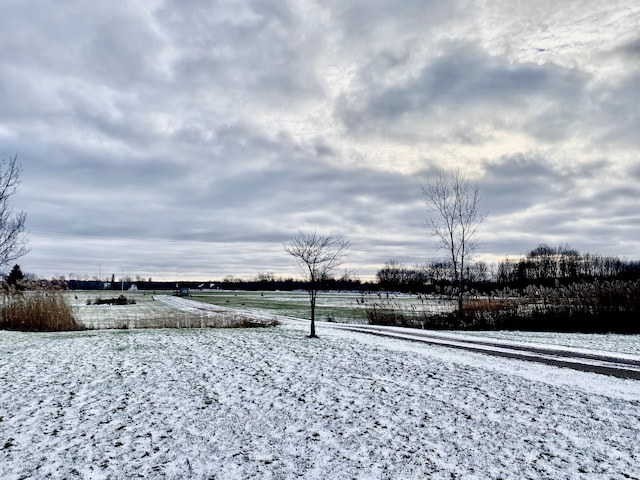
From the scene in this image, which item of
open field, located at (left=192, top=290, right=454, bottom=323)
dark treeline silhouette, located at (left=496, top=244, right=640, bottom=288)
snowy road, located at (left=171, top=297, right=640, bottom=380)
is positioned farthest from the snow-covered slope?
dark treeline silhouette, located at (left=496, top=244, right=640, bottom=288)

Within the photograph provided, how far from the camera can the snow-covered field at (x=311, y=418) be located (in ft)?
17.1

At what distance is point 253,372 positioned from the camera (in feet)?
31.9

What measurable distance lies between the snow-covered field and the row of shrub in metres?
11.5

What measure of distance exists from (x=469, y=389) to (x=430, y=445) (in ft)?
9.23

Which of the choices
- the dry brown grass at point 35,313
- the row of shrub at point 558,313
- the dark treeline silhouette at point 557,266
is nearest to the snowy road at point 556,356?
the row of shrub at point 558,313

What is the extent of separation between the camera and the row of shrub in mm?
19766

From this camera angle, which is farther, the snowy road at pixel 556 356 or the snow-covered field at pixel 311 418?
the snowy road at pixel 556 356

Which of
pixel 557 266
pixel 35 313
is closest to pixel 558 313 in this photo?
pixel 35 313

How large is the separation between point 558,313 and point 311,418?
18.5m

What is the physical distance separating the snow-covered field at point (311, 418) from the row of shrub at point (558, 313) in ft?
37.8

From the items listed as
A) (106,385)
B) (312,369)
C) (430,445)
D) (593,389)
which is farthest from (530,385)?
(106,385)

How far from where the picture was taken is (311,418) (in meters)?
6.78

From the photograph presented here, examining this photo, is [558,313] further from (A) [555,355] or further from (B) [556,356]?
(B) [556,356]

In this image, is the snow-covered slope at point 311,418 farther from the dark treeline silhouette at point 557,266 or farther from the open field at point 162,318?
the dark treeline silhouette at point 557,266
